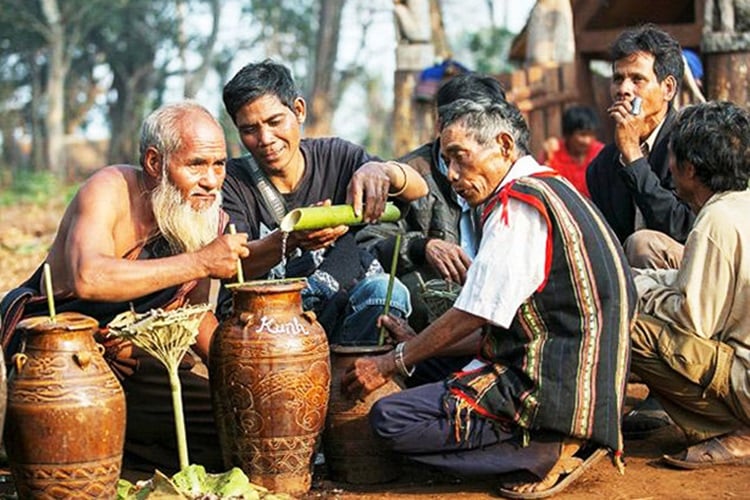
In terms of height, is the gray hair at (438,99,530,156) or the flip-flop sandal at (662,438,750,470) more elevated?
the gray hair at (438,99,530,156)

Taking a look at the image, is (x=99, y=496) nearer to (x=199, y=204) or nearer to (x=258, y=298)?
(x=258, y=298)

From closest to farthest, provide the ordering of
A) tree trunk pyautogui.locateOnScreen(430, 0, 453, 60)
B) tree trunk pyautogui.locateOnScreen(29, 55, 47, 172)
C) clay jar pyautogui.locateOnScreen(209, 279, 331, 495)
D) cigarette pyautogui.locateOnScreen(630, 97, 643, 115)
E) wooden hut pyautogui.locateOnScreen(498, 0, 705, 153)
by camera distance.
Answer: clay jar pyautogui.locateOnScreen(209, 279, 331, 495)
cigarette pyautogui.locateOnScreen(630, 97, 643, 115)
wooden hut pyautogui.locateOnScreen(498, 0, 705, 153)
tree trunk pyautogui.locateOnScreen(430, 0, 453, 60)
tree trunk pyautogui.locateOnScreen(29, 55, 47, 172)

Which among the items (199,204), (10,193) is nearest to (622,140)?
(199,204)

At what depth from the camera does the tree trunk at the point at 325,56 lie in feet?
90.0

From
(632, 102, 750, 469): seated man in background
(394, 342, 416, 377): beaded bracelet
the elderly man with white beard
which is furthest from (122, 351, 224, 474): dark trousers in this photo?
(632, 102, 750, 469): seated man in background

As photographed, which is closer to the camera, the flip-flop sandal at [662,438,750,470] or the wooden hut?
the flip-flop sandal at [662,438,750,470]

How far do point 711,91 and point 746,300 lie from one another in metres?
4.74

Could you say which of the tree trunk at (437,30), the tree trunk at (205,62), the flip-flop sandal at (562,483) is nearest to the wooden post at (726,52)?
the flip-flop sandal at (562,483)

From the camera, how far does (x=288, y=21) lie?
39.0 m

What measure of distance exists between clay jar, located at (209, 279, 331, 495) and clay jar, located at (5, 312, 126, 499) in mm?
548

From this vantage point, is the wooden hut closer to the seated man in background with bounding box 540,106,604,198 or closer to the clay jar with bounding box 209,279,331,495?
the seated man in background with bounding box 540,106,604,198

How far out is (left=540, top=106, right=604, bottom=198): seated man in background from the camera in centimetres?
1012

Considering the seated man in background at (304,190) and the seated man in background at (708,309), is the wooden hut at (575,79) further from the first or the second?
the seated man in background at (708,309)

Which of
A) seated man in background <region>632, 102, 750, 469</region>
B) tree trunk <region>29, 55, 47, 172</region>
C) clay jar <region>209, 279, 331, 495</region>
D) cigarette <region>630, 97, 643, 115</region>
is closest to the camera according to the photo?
clay jar <region>209, 279, 331, 495</region>
